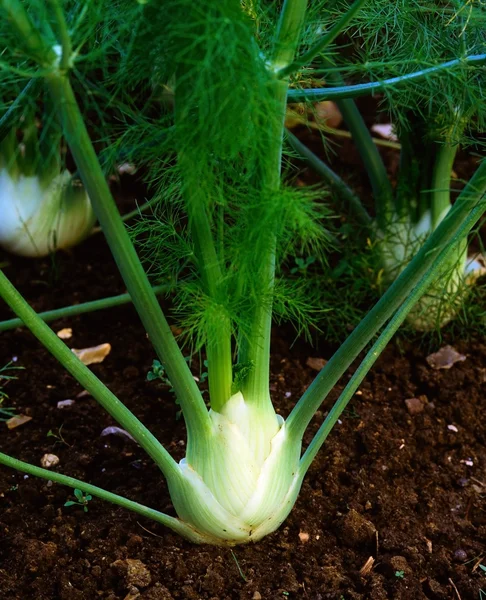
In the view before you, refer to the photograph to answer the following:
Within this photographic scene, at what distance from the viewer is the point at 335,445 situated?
1268 mm

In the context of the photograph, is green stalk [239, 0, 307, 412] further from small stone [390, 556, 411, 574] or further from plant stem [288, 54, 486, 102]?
small stone [390, 556, 411, 574]

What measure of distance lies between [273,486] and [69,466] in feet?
1.10

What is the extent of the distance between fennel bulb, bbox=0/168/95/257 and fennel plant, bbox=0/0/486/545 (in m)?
0.62

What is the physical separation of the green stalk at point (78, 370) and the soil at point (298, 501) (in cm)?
14

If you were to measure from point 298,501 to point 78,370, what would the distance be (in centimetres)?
41

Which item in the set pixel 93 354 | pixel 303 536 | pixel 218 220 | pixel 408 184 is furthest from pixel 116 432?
pixel 408 184

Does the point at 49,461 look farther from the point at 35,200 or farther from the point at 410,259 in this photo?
the point at 410,259

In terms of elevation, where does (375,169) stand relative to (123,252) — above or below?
→ below

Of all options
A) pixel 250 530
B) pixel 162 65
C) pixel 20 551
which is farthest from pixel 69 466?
pixel 162 65

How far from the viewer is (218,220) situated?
0.97m

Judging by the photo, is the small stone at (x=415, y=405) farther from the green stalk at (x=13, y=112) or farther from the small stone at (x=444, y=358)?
the green stalk at (x=13, y=112)

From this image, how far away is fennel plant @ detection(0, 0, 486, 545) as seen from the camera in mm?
789

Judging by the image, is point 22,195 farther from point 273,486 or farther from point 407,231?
point 273,486

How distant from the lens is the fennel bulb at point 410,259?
58.6 inches
